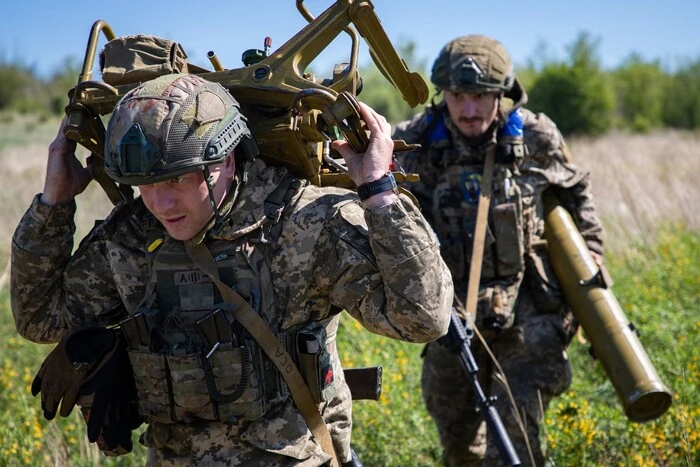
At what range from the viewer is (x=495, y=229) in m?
4.79

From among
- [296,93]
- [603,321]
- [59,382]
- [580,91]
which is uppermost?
[580,91]

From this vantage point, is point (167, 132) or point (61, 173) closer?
point (167, 132)

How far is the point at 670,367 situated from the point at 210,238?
12.3ft

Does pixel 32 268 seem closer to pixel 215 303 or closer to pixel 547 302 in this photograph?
pixel 215 303

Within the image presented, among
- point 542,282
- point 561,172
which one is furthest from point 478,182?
point 542,282

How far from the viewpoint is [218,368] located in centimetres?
261

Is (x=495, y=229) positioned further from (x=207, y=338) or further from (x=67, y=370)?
(x=67, y=370)

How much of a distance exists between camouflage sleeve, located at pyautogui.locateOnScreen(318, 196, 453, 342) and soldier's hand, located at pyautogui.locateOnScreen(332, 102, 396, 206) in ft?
0.32

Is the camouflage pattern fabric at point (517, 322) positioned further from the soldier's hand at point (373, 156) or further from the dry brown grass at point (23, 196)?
the dry brown grass at point (23, 196)

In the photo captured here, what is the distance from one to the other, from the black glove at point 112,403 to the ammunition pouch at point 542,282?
2808 millimetres

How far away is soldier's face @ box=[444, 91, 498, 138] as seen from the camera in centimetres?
473

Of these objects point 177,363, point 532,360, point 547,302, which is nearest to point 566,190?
point 547,302

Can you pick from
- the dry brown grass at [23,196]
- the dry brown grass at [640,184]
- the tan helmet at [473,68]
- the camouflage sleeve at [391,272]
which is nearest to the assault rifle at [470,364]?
the tan helmet at [473,68]

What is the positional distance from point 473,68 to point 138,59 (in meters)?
2.24
